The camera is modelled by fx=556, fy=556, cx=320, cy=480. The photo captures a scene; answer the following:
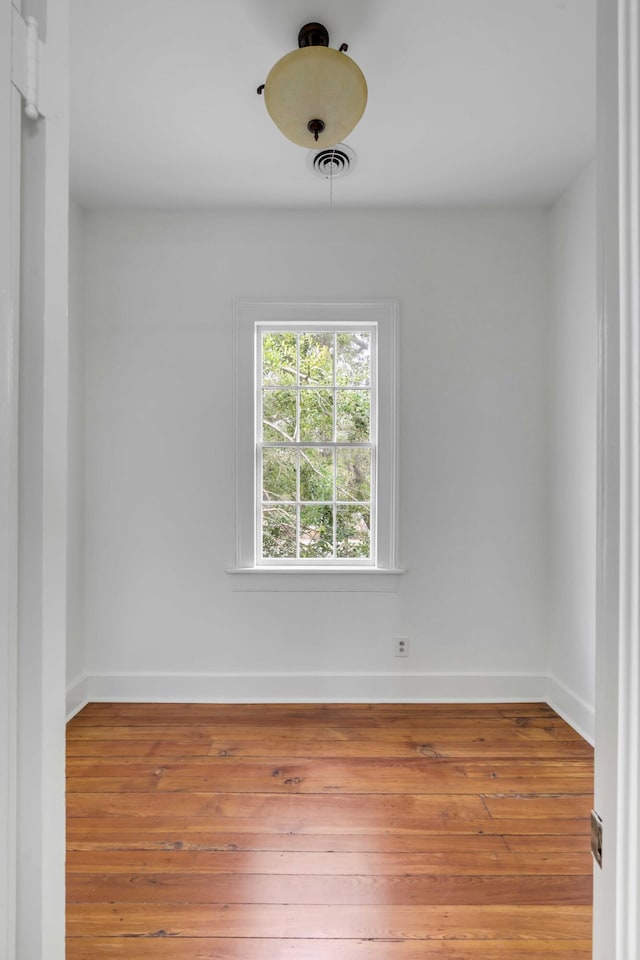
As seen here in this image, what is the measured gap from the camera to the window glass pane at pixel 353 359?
328 cm

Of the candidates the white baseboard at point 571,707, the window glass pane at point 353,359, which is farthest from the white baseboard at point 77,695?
the white baseboard at point 571,707

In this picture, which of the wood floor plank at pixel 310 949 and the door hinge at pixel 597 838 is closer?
the door hinge at pixel 597 838

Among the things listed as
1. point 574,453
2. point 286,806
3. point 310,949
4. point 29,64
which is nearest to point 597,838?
point 29,64

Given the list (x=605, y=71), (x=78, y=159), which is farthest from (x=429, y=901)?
(x=78, y=159)

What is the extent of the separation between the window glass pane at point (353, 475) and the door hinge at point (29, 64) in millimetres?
2729

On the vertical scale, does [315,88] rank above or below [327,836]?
above

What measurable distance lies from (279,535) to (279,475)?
14.0 inches

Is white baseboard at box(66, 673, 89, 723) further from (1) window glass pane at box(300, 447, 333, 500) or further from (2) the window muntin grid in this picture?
(1) window glass pane at box(300, 447, 333, 500)

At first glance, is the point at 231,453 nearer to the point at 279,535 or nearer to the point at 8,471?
the point at 279,535

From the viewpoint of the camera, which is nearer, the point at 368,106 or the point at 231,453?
the point at 368,106

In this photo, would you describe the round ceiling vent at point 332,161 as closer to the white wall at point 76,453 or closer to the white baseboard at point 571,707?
the white wall at point 76,453

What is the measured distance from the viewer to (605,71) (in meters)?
0.62

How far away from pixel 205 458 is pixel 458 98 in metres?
2.09

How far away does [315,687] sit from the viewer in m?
→ 3.16
